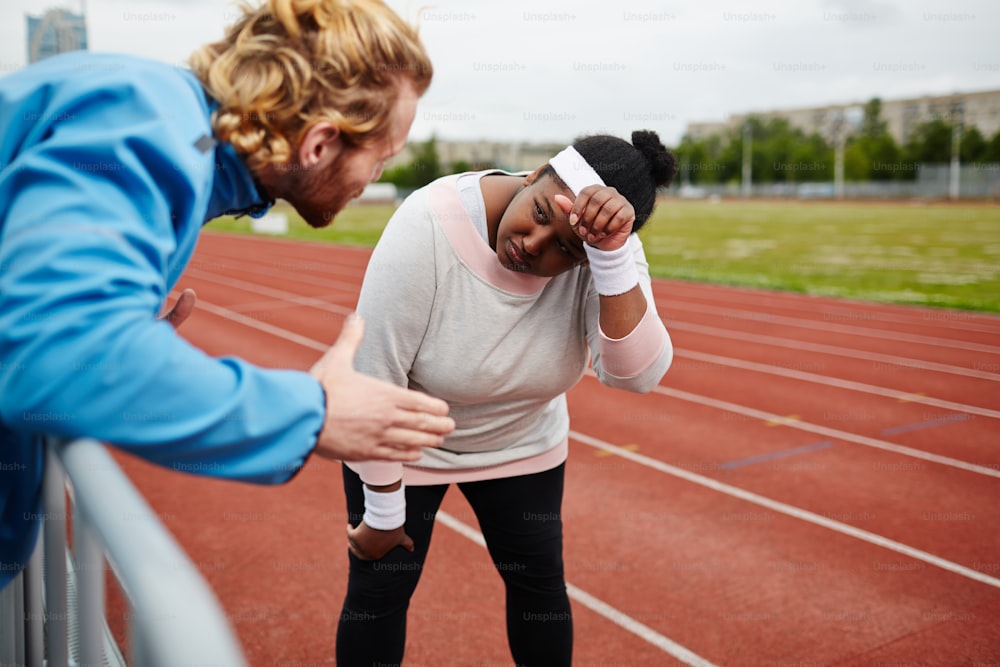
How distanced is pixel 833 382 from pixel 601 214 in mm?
6821

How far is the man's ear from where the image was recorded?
123 cm

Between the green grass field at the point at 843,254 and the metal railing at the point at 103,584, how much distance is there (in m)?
4.50

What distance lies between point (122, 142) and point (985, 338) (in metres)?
11.1

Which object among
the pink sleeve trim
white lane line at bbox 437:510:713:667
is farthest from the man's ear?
white lane line at bbox 437:510:713:667

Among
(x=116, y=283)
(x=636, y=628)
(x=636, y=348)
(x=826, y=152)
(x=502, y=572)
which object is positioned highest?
(x=826, y=152)

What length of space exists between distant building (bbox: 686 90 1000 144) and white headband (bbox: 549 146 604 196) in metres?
78.6

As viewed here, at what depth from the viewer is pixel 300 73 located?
3.94 feet

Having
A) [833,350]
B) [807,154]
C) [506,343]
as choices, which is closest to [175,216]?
[506,343]

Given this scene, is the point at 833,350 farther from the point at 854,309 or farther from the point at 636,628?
the point at 636,628

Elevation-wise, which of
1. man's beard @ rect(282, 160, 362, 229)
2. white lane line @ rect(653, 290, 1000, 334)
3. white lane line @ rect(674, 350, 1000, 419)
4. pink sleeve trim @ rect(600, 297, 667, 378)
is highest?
man's beard @ rect(282, 160, 362, 229)

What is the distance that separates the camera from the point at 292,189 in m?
1.34

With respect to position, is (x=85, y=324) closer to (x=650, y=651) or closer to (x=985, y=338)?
(x=650, y=651)

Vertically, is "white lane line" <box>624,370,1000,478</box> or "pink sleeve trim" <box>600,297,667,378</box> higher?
"pink sleeve trim" <box>600,297,667,378</box>

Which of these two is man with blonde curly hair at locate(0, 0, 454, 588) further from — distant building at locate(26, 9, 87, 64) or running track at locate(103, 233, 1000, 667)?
distant building at locate(26, 9, 87, 64)
